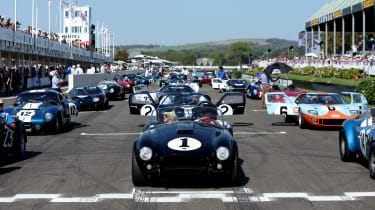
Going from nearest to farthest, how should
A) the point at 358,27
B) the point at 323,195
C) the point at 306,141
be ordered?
1. the point at 323,195
2. the point at 306,141
3. the point at 358,27

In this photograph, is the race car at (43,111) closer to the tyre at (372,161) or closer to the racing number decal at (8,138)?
the racing number decal at (8,138)

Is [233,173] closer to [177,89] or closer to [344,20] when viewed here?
[177,89]

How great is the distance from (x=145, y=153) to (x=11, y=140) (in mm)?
4070

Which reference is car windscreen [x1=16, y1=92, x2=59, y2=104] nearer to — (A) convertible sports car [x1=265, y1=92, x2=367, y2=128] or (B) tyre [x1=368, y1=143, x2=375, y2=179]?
(A) convertible sports car [x1=265, y1=92, x2=367, y2=128]

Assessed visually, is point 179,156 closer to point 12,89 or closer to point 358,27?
point 12,89

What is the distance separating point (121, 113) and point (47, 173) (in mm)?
14303

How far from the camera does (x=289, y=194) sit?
7.44 meters

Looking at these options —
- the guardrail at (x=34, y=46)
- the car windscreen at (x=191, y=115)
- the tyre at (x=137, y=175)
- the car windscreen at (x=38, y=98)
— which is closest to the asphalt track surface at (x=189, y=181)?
the tyre at (x=137, y=175)

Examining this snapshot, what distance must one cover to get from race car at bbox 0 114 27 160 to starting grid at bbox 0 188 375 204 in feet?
9.92

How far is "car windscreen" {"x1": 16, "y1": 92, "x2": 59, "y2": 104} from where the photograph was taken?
16.4 meters

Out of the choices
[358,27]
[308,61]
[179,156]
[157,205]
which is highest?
[358,27]

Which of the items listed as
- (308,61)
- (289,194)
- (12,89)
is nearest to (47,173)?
(289,194)

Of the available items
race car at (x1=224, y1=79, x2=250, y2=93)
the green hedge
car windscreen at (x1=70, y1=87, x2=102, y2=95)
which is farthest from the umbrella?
car windscreen at (x1=70, y1=87, x2=102, y2=95)

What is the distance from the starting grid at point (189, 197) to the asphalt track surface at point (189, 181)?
13 mm
